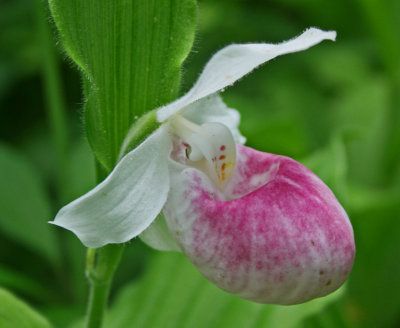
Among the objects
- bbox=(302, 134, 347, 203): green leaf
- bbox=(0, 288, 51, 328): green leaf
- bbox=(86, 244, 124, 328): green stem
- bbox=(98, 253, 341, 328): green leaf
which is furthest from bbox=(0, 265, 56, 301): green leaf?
bbox=(302, 134, 347, 203): green leaf

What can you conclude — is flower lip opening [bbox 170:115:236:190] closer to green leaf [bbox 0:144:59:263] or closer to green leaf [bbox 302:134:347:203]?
green leaf [bbox 302:134:347:203]

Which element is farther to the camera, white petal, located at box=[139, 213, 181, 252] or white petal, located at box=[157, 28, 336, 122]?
white petal, located at box=[139, 213, 181, 252]

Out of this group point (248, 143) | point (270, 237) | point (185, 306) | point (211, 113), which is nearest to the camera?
point (270, 237)

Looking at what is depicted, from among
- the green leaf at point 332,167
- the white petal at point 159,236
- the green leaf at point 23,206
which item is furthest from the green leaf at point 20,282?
the green leaf at point 332,167

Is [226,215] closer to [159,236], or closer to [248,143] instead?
[159,236]

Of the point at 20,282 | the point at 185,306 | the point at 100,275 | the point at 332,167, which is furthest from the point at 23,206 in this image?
the point at 332,167
